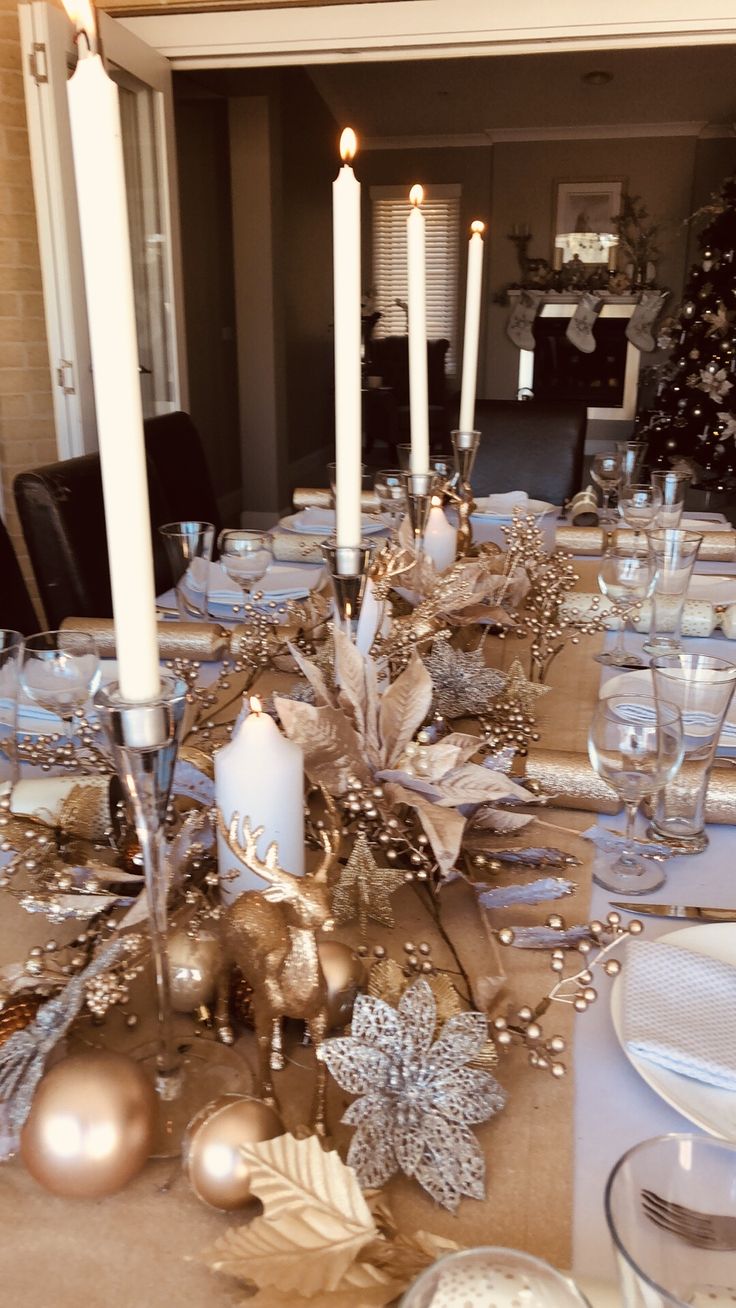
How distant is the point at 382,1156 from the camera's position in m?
0.42

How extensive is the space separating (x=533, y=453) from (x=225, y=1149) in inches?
92.7

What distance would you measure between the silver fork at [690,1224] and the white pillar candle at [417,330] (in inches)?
28.0

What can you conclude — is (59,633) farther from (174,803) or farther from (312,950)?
(312,950)

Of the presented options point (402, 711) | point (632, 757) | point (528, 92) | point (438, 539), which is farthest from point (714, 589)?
point (528, 92)

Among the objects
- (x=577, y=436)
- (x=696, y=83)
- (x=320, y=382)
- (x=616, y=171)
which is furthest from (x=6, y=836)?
(x=616, y=171)

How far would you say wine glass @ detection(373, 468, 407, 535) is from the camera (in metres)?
1.34

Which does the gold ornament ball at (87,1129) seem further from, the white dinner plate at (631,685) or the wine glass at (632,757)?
the white dinner plate at (631,685)

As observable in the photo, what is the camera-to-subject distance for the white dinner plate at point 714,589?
4.54 feet

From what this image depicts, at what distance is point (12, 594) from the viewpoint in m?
1.52

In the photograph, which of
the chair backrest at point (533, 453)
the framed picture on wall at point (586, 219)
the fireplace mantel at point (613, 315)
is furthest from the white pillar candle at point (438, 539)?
the framed picture on wall at point (586, 219)

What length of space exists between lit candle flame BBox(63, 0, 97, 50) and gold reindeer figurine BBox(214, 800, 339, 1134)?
323 millimetres

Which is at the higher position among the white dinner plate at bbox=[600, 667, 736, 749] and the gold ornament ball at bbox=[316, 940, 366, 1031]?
the gold ornament ball at bbox=[316, 940, 366, 1031]

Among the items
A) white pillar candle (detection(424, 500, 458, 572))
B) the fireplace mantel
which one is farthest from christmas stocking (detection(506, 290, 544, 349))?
white pillar candle (detection(424, 500, 458, 572))

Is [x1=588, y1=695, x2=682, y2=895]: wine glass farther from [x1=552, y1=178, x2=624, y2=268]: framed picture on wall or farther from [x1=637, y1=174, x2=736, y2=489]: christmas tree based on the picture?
[x1=552, y1=178, x2=624, y2=268]: framed picture on wall
